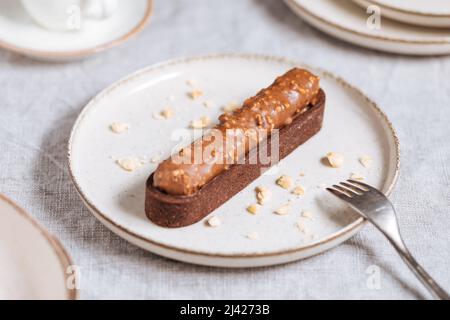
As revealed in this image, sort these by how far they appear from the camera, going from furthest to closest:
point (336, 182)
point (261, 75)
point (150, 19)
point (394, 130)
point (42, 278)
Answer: point (150, 19), point (261, 75), point (394, 130), point (336, 182), point (42, 278)

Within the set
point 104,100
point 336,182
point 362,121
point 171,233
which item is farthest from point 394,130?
point 104,100

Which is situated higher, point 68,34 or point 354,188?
point 68,34

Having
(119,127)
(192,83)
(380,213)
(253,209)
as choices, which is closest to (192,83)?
(192,83)

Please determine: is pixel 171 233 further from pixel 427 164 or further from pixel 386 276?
pixel 427 164

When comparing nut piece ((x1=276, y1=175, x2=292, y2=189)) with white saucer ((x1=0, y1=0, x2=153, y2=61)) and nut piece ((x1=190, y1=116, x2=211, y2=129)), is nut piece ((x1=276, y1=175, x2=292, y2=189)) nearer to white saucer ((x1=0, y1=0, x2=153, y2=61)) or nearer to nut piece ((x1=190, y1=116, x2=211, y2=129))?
nut piece ((x1=190, y1=116, x2=211, y2=129))

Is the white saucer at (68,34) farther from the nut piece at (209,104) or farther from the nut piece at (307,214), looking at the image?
the nut piece at (307,214)

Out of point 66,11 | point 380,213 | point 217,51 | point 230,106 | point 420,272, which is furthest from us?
point 217,51

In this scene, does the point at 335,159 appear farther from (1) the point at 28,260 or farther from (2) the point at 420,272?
(1) the point at 28,260
